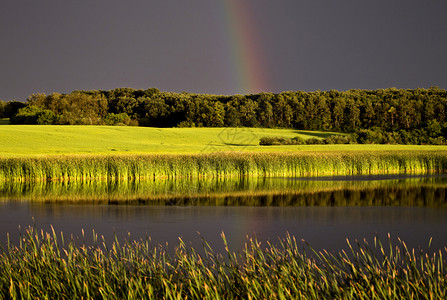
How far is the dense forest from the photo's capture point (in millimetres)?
63625

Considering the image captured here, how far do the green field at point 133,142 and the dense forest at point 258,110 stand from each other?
25.9 feet

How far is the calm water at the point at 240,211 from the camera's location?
43.5 ft

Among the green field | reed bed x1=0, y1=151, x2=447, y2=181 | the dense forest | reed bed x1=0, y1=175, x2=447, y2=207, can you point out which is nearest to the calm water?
reed bed x1=0, y1=175, x2=447, y2=207

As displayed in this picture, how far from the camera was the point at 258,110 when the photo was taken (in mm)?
72938

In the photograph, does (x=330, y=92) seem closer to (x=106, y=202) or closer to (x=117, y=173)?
(x=117, y=173)

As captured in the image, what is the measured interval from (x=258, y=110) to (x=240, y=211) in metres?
55.7

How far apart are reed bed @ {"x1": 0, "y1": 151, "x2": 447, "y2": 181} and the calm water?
209 cm

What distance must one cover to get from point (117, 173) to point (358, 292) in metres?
22.7

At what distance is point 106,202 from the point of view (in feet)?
64.7

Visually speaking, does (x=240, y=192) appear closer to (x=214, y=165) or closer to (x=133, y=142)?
(x=214, y=165)

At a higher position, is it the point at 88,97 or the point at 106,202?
the point at 88,97

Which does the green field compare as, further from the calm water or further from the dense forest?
the calm water

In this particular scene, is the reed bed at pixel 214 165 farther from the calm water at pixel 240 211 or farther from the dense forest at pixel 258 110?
the dense forest at pixel 258 110

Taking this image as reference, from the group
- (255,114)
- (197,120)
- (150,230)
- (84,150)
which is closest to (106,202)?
(150,230)
